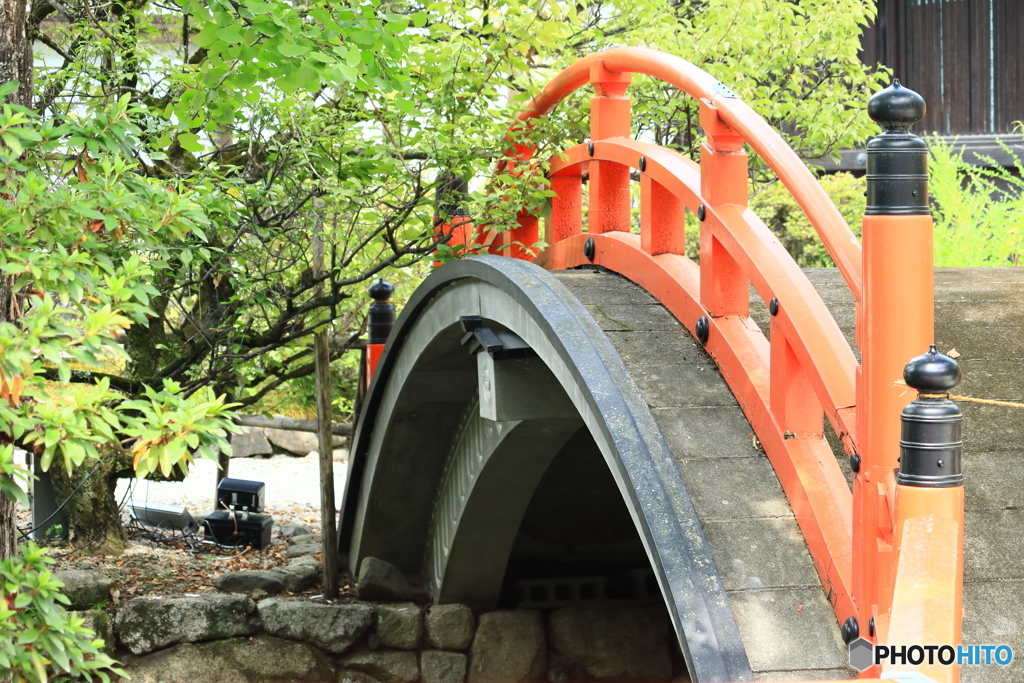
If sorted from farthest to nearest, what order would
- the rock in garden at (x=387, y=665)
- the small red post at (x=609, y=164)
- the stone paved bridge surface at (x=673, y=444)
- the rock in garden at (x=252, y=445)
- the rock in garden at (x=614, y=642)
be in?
the rock in garden at (x=252, y=445)
the rock in garden at (x=614, y=642)
the rock in garden at (x=387, y=665)
the small red post at (x=609, y=164)
the stone paved bridge surface at (x=673, y=444)

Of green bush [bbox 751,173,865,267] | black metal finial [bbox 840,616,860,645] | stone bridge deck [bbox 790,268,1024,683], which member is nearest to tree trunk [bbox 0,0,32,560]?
black metal finial [bbox 840,616,860,645]

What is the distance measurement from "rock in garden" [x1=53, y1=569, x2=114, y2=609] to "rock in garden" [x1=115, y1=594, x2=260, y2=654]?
7.5 inches

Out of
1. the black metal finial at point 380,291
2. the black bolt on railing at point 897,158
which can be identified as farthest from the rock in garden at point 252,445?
the black bolt on railing at point 897,158

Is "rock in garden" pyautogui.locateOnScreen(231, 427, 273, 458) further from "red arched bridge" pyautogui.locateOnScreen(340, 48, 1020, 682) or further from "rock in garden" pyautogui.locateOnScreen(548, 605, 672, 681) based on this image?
"red arched bridge" pyautogui.locateOnScreen(340, 48, 1020, 682)

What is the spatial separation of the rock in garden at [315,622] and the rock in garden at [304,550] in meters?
1.80

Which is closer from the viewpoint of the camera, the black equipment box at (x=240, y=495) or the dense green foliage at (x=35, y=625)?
the dense green foliage at (x=35, y=625)

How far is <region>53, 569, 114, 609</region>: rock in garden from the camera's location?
8.08 metres

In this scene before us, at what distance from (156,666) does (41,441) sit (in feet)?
20.4

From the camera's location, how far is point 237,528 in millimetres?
10516

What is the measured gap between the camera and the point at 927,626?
2.03 metres

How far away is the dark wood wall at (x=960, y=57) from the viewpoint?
34.2 feet

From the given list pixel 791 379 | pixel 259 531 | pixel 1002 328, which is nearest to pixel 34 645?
pixel 791 379

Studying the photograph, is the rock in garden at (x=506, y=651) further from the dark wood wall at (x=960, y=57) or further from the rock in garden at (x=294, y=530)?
the dark wood wall at (x=960, y=57)

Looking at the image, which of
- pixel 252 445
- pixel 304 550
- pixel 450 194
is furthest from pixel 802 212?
pixel 252 445
